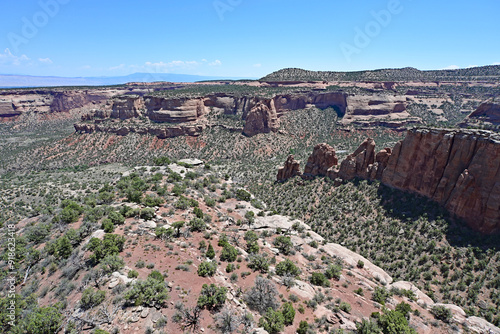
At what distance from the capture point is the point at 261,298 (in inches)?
680

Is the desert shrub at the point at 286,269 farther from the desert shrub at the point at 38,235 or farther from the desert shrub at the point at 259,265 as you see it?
the desert shrub at the point at 38,235

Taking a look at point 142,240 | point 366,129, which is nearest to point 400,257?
point 142,240

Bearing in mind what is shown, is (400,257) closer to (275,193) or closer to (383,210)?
(383,210)

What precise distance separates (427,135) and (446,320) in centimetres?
2533

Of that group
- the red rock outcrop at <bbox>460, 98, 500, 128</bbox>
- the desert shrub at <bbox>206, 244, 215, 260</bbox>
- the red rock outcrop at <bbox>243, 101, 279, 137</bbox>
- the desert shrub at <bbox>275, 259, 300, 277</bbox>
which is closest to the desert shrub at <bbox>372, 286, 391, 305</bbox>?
the desert shrub at <bbox>275, 259, 300, 277</bbox>

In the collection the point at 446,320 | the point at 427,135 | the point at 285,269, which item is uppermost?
the point at 427,135

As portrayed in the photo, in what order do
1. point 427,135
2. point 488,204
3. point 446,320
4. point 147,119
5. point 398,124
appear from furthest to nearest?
point 147,119, point 398,124, point 427,135, point 488,204, point 446,320

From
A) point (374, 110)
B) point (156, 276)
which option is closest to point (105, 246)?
point (156, 276)

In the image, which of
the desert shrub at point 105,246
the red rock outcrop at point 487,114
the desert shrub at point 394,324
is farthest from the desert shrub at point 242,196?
the red rock outcrop at point 487,114

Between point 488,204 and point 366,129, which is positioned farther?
point 366,129

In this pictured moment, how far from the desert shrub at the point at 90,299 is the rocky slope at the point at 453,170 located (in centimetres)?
4012

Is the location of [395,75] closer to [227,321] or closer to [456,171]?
[456,171]

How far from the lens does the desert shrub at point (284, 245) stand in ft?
90.3

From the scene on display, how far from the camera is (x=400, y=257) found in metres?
29.4
